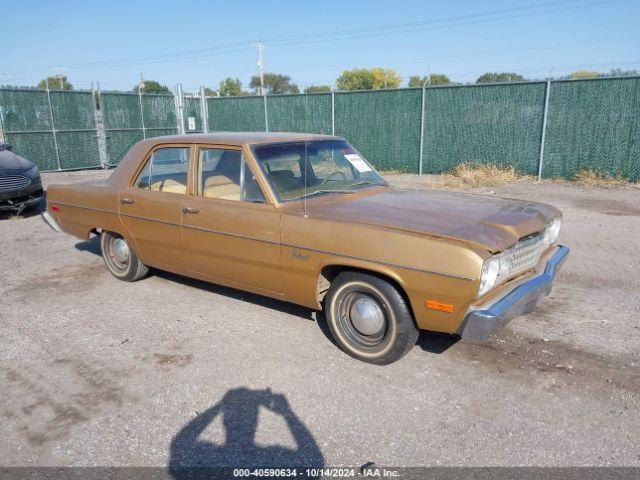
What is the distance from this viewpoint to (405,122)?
14703 millimetres

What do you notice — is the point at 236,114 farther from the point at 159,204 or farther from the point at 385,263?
the point at 385,263

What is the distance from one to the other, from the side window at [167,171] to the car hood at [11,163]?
5.44 m

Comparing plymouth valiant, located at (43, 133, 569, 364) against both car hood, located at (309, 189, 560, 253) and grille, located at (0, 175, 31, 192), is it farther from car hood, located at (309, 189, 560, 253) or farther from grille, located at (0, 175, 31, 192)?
grille, located at (0, 175, 31, 192)

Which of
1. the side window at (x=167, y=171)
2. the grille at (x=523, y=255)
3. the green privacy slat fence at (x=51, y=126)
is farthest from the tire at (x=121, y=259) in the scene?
the green privacy slat fence at (x=51, y=126)

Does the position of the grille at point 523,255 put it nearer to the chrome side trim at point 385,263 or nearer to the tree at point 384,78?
the chrome side trim at point 385,263

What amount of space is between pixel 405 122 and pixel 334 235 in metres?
11.7

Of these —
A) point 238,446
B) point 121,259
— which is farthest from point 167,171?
point 238,446

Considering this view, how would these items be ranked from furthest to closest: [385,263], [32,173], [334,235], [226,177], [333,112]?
[333,112] < [32,173] < [226,177] < [334,235] < [385,263]

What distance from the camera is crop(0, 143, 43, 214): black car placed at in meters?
9.14

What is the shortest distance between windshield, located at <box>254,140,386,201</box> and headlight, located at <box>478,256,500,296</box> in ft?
5.28

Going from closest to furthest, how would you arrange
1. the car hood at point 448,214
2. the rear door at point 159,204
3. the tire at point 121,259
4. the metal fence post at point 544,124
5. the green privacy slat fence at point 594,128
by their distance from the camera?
the car hood at point 448,214 < the rear door at point 159,204 < the tire at point 121,259 < the green privacy slat fence at point 594,128 < the metal fence post at point 544,124

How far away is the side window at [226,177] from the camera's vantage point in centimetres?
437

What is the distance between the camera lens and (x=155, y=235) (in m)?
5.07

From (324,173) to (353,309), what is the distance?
1.41m
